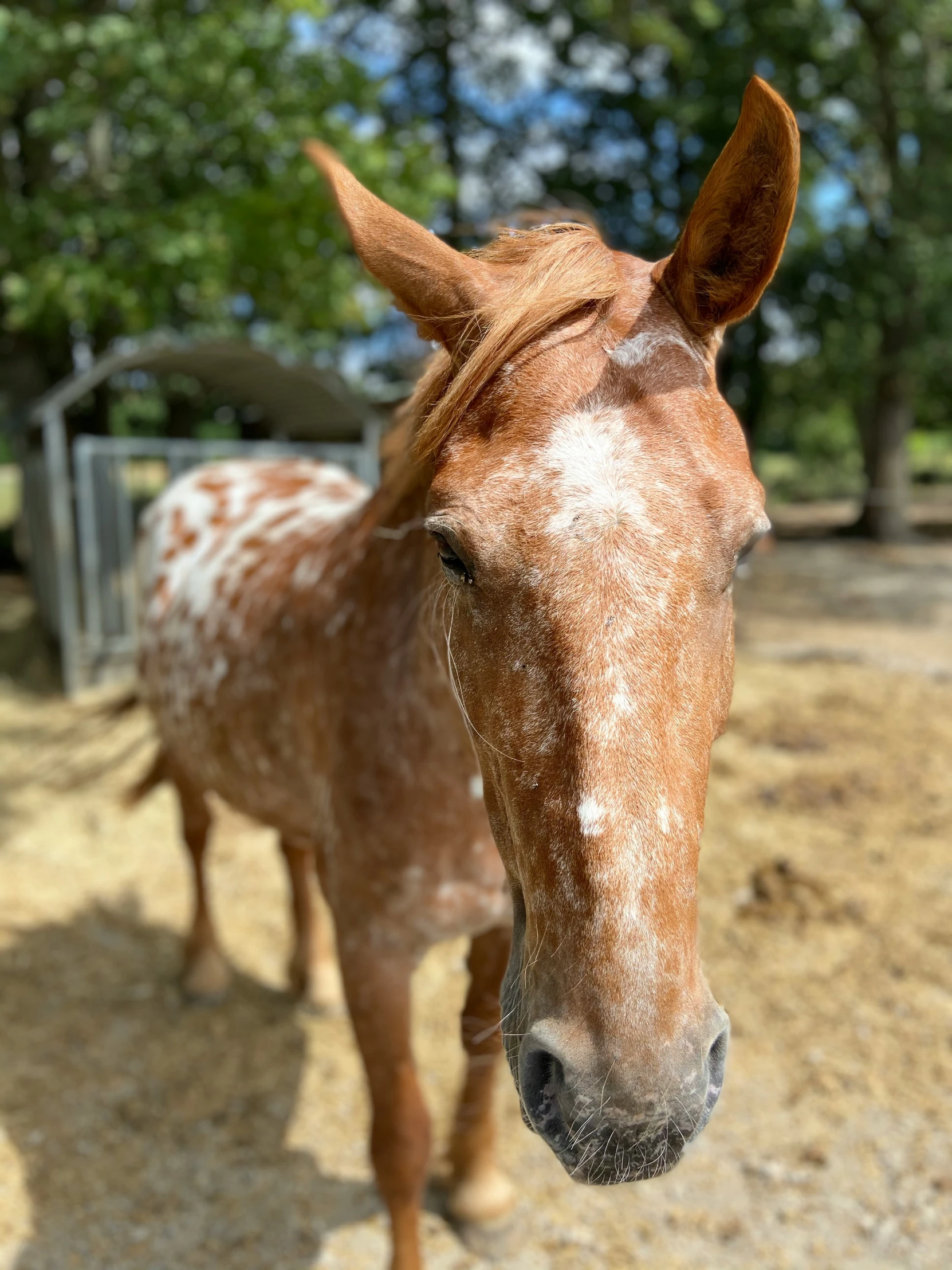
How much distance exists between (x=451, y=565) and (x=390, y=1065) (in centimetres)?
135

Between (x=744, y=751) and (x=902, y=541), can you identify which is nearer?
(x=744, y=751)

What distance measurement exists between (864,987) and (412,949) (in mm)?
2066

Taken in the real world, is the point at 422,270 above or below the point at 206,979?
above

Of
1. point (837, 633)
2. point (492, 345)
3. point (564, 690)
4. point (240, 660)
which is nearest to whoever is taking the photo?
point (564, 690)

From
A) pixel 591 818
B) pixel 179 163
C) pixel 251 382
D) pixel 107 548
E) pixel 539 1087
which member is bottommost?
pixel 107 548

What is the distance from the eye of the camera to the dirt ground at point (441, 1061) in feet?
7.75

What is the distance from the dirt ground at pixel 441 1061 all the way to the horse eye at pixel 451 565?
2.01 m

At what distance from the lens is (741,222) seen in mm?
1346

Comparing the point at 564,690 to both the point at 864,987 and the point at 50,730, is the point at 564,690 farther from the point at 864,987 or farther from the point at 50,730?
the point at 50,730

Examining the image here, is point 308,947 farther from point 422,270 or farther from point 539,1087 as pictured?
point 422,270

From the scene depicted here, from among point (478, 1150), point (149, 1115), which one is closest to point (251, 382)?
point (149, 1115)

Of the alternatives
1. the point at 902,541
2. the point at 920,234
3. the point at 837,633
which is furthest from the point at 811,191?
the point at 837,633

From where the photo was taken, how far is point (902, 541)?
14445mm

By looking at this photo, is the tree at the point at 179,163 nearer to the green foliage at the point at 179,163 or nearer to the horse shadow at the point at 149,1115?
the green foliage at the point at 179,163
